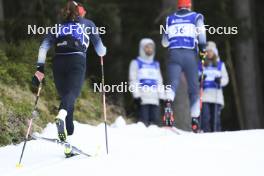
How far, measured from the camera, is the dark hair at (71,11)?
31.2ft

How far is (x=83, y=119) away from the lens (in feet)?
43.7

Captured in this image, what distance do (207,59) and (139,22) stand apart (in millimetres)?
8452

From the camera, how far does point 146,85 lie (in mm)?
15141

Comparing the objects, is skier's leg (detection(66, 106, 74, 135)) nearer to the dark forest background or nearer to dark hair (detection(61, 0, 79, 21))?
dark hair (detection(61, 0, 79, 21))

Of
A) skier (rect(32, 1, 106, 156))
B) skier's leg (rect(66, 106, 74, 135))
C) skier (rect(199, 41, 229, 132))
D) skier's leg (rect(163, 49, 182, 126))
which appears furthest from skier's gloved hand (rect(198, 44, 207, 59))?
skier (rect(199, 41, 229, 132))

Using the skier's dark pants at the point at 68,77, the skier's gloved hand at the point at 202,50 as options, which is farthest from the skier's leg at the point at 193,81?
the skier's dark pants at the point at 68,77

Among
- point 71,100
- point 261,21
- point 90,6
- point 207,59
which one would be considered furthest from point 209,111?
point 261,21

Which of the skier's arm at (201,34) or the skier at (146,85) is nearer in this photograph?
the skier's arm at (201,34)

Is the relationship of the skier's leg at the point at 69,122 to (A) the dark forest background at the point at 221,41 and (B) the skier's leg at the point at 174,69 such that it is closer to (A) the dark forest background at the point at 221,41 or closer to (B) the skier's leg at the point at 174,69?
(B) the skier's leg at the point at 174,69

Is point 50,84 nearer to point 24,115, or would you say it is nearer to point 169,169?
point 24,115

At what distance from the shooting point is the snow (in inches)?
323

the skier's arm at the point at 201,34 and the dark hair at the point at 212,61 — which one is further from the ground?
the skier's arm at the point at 201,34

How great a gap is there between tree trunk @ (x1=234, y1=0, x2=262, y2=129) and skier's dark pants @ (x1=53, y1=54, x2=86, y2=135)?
485 inches

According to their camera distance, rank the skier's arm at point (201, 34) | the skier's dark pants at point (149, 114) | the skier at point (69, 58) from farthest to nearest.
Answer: the skier's dark pants at point (149, 114)
the skier's arm at point (201, 34)
the skier at point (69, 58)
